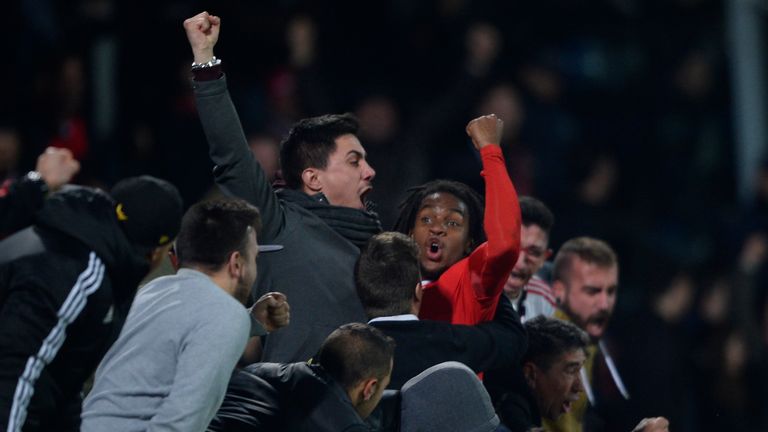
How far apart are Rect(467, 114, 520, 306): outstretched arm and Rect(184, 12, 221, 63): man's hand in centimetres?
96

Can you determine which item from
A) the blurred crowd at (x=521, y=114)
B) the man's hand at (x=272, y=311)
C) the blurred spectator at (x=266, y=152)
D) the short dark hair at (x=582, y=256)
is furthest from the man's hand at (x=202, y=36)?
the blurred spectator at (x=266, y=152)

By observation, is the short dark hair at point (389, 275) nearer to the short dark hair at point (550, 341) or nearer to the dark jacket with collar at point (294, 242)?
the dark jacket with collar at point (294, 242)

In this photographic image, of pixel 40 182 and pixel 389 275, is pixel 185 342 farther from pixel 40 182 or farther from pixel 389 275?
pixel 40 182

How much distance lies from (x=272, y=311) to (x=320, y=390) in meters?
0.46

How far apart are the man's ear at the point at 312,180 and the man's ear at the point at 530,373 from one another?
0.99 metres

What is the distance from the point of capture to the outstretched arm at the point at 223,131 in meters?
4.89

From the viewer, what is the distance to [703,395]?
1004 cm

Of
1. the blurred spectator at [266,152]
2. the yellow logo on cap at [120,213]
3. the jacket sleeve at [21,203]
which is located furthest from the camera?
the blurred spectator at [266,152]

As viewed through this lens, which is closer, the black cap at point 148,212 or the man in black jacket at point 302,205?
the man in black jacket at point 302,205

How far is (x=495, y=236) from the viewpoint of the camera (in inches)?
193

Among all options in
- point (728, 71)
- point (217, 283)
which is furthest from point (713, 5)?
point (217, 283)

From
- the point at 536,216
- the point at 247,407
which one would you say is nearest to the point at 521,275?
the point at 536,216

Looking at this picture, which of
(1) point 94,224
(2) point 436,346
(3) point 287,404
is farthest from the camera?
(1) point 94,224

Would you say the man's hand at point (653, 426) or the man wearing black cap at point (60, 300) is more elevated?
the man wearing black cap at point (60, 300)
